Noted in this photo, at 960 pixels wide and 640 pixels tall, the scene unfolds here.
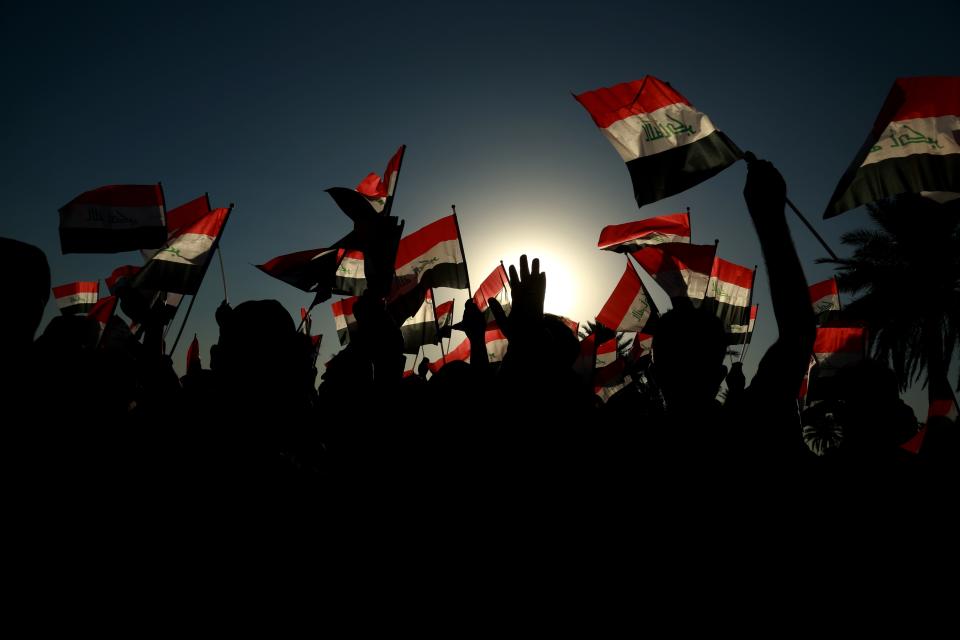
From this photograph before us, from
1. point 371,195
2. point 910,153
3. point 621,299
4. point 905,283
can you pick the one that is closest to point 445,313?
point 621,299

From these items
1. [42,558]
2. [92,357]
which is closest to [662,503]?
[42,558]

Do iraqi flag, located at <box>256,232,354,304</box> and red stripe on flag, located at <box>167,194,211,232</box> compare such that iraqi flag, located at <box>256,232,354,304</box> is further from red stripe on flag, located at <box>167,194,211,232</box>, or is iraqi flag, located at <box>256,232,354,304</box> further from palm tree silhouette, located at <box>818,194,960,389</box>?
palm tree silhouette, located at <box>818,194,960,389</box>

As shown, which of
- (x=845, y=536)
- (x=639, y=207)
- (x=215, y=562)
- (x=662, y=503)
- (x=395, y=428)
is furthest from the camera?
(x=639, y=207)

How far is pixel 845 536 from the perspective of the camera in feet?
6.41

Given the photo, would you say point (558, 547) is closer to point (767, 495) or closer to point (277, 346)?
point (767, 495)

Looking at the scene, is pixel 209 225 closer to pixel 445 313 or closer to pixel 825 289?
pixel 445 313

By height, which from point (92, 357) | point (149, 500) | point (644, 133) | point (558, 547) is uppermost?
point (644, 133)

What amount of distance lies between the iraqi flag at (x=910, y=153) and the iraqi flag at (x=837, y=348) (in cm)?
402

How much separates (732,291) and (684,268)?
5.67 ft

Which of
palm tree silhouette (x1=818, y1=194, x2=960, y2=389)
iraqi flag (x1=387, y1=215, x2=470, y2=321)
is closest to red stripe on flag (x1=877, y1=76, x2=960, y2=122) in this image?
iraqi flag (x1=387, y1=215, x2=470, y2=321)

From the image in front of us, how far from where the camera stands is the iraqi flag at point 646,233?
751 cm

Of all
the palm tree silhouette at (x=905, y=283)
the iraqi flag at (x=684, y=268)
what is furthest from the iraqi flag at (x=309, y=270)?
the palm tree silhouette at (x=905, y=283)

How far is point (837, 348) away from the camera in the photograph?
755cm

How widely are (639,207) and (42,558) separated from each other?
3892 mm
